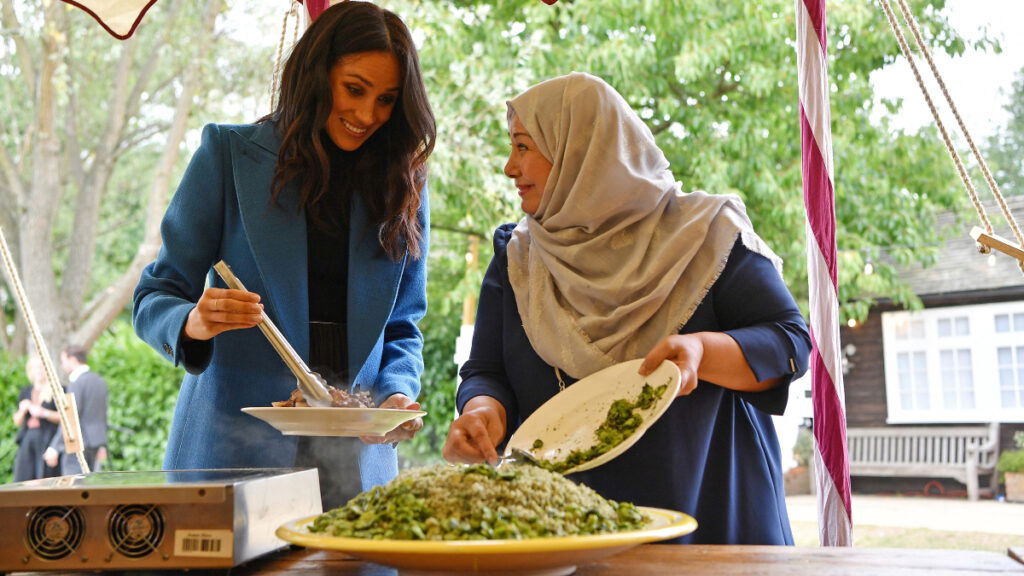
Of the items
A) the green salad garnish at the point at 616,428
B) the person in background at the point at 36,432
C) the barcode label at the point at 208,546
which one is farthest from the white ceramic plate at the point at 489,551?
the person in background at the point at 36,432

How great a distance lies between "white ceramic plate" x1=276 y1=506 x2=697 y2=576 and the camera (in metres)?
0.93

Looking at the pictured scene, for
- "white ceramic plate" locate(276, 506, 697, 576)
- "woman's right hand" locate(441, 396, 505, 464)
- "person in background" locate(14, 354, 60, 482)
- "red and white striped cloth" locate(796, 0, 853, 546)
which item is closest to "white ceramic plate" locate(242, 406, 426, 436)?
"woman's right hand" locate(441, 396, 505, 464)

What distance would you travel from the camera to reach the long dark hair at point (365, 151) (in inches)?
76.0

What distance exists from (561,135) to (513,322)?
379 millimetres

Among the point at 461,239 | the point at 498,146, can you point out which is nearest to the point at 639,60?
the point at 498,146

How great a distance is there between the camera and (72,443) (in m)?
2.77

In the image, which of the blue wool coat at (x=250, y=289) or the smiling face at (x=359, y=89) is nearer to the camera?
the blue wool coat at (x=250, y=289)

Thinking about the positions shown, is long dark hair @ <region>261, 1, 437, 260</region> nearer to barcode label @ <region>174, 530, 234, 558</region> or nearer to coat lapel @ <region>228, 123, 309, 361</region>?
coat lapel @ <region>228, 123, 309, 361</region>

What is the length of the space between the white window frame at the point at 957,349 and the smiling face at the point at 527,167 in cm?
1049

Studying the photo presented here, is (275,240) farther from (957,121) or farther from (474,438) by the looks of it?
(957,121)

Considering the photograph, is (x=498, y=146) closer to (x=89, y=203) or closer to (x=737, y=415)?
(x=89, y=203)

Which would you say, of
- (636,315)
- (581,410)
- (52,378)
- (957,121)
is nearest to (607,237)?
(636,315)

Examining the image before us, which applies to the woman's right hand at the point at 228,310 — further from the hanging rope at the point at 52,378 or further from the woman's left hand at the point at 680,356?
the hanging rope at the point at 52,378

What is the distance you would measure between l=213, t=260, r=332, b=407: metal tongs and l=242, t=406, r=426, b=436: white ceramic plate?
115 mm
